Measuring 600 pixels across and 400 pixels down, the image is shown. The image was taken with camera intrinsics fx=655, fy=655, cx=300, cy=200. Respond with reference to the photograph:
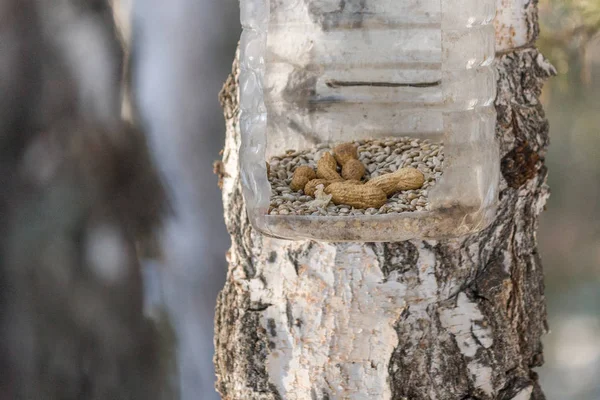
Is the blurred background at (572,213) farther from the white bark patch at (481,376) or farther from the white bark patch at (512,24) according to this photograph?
the white bark patch at (481,376)

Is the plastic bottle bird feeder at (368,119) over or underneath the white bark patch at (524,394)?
over

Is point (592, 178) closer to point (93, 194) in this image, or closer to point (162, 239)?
point (162, 239)

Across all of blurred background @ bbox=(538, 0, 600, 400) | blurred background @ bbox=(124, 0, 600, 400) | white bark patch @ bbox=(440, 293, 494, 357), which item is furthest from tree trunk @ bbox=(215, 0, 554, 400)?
blurred background @ bbox=(538, 0, 600, 400)

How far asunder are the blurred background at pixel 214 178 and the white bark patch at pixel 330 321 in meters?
0.36

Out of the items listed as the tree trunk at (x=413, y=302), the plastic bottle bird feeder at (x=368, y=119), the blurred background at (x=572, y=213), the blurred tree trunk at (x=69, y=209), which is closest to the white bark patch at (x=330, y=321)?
the tree trunk at (x=413, y=302)

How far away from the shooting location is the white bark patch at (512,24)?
812 mm

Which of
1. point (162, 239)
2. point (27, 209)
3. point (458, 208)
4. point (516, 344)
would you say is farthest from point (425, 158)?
point (27, 209)

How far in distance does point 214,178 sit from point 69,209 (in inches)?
10.0

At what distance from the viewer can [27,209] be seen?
1.10 meters

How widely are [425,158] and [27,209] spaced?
706 millimetres

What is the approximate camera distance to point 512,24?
2.69ft

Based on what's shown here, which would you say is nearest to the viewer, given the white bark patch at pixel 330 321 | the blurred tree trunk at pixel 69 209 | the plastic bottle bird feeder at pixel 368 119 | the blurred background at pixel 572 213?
the plastic bottle bird feeder at pixel 368 119

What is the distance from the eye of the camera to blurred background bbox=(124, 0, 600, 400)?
3.67 ft

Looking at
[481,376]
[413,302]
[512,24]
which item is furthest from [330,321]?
[512,24]
